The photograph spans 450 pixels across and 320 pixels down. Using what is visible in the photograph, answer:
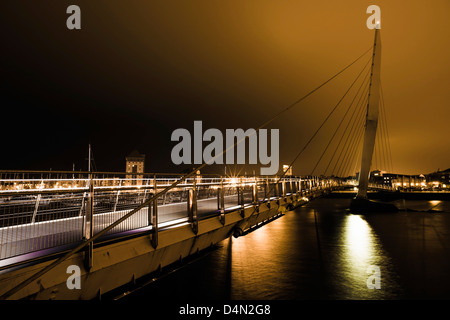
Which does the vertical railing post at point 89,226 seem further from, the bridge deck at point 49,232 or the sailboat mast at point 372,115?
the sailboat mast at point 372,115

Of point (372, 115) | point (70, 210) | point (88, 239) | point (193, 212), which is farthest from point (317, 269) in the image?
point (372, 115)

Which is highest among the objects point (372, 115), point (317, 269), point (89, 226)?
Result: point (372, 115)

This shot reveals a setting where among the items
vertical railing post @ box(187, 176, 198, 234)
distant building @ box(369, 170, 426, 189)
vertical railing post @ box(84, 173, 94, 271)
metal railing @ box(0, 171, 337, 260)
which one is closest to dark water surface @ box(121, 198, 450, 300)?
vertical railing post @ box(187, 176, 198, 234)

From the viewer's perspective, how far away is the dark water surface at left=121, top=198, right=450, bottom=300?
1184 cm

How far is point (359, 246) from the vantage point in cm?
2227

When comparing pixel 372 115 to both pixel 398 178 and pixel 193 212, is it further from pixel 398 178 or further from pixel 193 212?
pixel 398 178

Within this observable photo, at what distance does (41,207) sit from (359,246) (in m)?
21.4

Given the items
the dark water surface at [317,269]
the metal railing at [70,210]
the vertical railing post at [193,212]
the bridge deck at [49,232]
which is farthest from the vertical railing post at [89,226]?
the dark water surface at [317,269]

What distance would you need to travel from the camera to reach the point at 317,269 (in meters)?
16.1

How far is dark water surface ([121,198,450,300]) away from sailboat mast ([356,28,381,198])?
6.79 metres

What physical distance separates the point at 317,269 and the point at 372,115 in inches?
856

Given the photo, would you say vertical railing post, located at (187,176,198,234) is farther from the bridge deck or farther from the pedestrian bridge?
the bridge deck

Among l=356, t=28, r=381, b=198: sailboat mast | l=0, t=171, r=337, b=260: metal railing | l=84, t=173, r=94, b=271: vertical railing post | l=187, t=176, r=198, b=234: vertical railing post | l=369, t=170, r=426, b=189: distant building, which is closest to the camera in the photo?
l=84, t=173, r=94, b=271: vertical railing post
